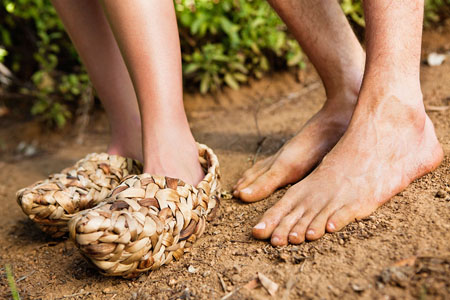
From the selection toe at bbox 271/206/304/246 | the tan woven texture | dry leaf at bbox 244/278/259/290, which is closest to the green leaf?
the tan woven texture

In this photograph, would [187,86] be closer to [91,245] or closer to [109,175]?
[109,175]

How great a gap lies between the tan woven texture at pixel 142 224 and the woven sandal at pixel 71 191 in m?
0.24

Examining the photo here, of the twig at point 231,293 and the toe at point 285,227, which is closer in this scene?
the twig at point 231,293

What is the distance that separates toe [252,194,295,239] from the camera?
1.03 meters

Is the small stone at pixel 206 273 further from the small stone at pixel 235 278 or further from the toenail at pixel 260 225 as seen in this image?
the toenail at pixel 260 225

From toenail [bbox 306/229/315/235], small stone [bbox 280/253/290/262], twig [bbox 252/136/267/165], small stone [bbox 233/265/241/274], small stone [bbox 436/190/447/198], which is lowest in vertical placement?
twig [bbox 252/136/267/165]

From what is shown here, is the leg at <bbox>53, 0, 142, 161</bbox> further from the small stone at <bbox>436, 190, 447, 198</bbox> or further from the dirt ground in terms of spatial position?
the small stone at <bbox>436, 190, 447, 198</bbox>

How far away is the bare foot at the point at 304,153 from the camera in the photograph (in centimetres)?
128

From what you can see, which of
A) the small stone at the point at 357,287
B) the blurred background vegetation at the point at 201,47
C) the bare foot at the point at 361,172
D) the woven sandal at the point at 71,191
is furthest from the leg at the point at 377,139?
the blurred background vegetation at the point at 201,47

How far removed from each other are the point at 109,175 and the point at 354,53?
0.88m

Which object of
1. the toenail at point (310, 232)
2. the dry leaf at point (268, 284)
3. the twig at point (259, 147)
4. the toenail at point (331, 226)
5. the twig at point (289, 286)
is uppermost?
the toenail at point (331, 226)

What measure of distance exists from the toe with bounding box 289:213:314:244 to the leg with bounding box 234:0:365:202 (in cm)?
26

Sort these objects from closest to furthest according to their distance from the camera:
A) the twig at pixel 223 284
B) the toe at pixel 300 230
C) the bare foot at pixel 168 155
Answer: the twig at pixel 223 284
the toe at pixel 300 230
the bare foot at pixel 168 155

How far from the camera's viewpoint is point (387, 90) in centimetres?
105
